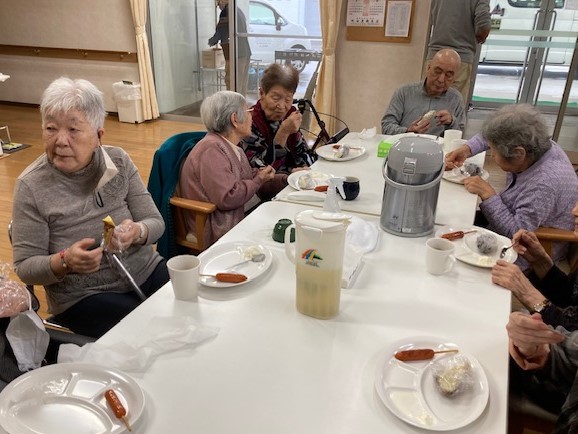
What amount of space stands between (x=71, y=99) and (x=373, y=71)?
387 centimetres

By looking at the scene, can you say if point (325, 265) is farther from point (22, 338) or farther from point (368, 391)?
point (22, 338)

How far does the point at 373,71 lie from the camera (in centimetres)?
488

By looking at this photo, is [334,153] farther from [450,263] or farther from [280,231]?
[450,263]

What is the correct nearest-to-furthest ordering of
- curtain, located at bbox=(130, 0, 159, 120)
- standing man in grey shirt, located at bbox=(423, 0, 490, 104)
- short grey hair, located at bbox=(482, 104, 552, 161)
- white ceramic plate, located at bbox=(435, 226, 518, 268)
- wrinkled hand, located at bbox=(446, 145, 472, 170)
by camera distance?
white ceramic plate, located at bbox=(435, 226, 518, 268) < short grey hair, located at bbox=(482, 104, 552, 161) < wrinkled hand, located at bbox=(446, 145, 472, 170) < standing man in grey shirt, located at bbox=(423, 0, 490, 104) < curtain, located at bbox=(130, 0, 159, 120)

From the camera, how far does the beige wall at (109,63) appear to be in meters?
4.77

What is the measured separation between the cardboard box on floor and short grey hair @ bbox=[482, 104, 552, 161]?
172 inches

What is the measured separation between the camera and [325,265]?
1.12 meters

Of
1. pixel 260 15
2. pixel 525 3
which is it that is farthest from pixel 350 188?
pixel 260 15

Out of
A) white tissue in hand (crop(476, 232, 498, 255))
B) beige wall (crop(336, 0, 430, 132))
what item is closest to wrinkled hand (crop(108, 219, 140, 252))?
white tissue in hand (crop(476, 232, 498, 255))

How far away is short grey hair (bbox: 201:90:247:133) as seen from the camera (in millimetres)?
2107

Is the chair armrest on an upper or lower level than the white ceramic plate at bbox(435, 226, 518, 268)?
lower

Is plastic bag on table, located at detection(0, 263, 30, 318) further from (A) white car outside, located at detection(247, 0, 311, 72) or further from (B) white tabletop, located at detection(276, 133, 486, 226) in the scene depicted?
(A) white car outside, located at detection(247, 0, 311, 72)

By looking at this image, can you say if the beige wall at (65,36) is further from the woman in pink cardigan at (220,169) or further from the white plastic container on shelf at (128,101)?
the woman in pink cardigan at (220,169)

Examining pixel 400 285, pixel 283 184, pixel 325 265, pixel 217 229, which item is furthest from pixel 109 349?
pixel 283 184
